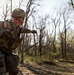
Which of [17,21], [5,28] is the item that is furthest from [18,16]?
[5,28]

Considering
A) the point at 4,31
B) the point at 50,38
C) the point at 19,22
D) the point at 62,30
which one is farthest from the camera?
the point at 50,38

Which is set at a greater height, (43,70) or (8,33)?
(8,33)

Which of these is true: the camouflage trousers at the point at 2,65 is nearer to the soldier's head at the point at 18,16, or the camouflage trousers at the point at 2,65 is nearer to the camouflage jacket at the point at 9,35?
the camouflage jacket at the point at 9,35

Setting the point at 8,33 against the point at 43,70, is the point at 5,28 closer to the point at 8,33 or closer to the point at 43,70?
the point at 8,33

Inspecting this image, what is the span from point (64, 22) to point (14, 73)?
5196cm

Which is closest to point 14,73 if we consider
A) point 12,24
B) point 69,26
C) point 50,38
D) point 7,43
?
point 7,43

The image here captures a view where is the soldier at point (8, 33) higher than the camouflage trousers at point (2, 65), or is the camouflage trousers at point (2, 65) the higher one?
the soldier at point (8, 33)

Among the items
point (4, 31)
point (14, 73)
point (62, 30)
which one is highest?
point (62, 30)

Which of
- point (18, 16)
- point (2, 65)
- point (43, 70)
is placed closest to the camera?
point (2, 65)

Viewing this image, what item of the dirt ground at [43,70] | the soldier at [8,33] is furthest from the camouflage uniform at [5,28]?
the dirt ground at [43,70]

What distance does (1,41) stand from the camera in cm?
260

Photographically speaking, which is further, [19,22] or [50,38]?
[50,38]

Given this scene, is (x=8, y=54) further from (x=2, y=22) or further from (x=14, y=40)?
(x=2, y=22)

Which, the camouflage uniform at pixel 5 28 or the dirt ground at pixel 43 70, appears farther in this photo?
the dirt ground at pixel 43 70
